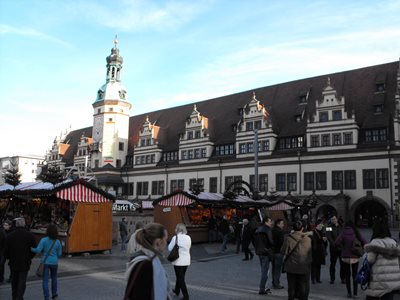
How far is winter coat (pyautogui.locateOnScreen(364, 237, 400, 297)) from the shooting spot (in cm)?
640

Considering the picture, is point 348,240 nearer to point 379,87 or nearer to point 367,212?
point 367,212

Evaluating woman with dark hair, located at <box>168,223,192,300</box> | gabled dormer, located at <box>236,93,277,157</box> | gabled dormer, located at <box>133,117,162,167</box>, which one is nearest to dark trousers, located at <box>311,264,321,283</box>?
woman with dark hair, located at <box>168,223,192,300</box>

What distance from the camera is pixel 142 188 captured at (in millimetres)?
58844

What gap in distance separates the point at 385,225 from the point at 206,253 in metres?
14.3

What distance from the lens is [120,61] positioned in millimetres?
65062

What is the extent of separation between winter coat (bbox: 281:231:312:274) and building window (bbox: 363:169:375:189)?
33.8 meters

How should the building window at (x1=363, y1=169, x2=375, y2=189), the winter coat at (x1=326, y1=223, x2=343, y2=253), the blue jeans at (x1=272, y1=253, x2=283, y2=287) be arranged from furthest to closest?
the building window at (x1=363, y1=169, x2=375, y2=189), the winter coat at (x1=326, y1=223, x2=343, y2=253), the blue jeans at (x1=272, y1=253, x2=283, y2=287)

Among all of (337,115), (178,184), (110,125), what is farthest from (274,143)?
(110,125)

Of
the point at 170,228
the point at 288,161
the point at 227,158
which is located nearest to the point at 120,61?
the point at 227,158

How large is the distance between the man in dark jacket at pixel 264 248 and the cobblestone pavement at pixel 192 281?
0.28 meters

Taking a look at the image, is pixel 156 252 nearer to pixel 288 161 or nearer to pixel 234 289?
pixel 234 289

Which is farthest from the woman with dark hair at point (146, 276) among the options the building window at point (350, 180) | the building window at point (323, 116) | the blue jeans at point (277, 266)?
the building window at point (323, 116)

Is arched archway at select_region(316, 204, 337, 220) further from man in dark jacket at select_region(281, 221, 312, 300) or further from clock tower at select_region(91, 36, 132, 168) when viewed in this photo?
man in dark jacket at select_region(281, 221, 312, 300)

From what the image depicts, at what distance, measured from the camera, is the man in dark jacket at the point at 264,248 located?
10.4 meters
